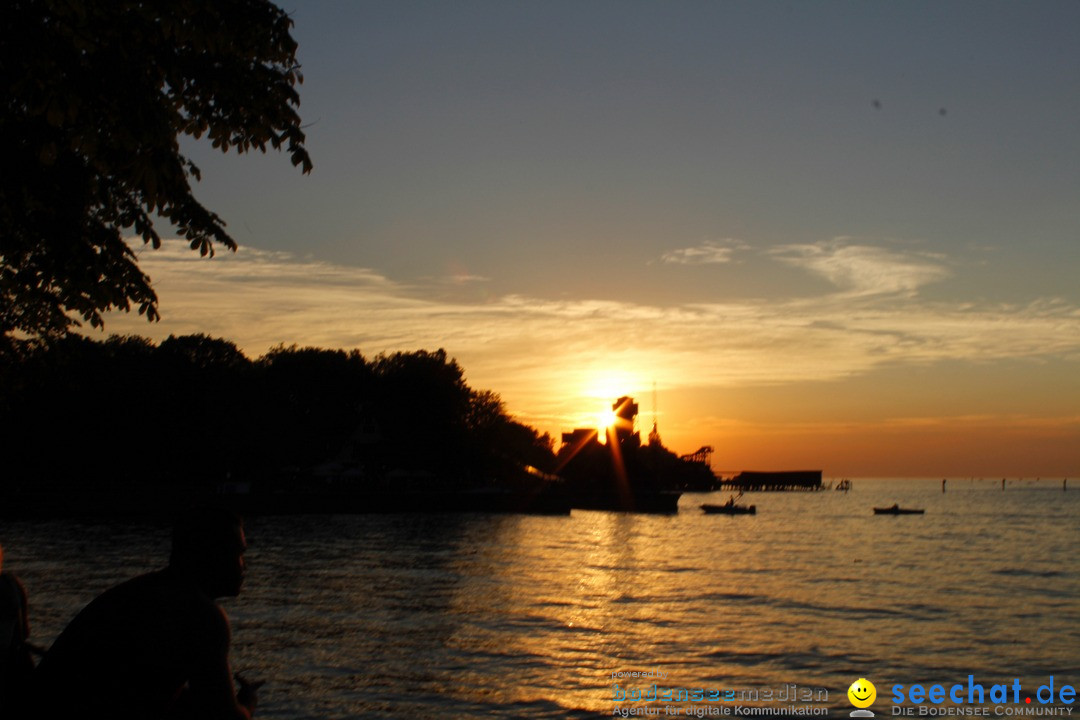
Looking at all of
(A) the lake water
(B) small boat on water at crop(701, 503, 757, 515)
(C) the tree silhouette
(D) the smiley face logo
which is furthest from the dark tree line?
(C) the tree silhouette

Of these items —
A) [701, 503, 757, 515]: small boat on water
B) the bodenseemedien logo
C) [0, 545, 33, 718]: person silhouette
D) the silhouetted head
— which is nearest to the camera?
the silhouetted head

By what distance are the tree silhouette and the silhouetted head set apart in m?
4.41

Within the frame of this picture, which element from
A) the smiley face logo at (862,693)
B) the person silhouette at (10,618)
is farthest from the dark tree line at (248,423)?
the person silhouette at (10,618)

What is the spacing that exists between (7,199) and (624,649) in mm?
20616

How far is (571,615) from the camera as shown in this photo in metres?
32.5

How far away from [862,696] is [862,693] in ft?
1.14

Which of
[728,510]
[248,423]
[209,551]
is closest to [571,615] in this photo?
[209,551]

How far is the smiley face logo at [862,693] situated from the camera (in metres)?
20.3

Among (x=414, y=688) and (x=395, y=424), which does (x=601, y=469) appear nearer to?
(x=395, y=424)

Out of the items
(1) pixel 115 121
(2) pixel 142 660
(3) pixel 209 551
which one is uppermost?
(1) pixel 115 121

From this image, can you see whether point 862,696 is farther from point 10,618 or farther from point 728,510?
point 728,510

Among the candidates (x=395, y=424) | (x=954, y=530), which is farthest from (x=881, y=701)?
(x=395, y=424)

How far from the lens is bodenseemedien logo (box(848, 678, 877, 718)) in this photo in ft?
63.3

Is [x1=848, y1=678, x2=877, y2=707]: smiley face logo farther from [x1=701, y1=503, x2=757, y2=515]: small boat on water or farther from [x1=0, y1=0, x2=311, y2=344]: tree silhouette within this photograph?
[x1=701, y1=503, x2=757, y2=515]: small boat on water
